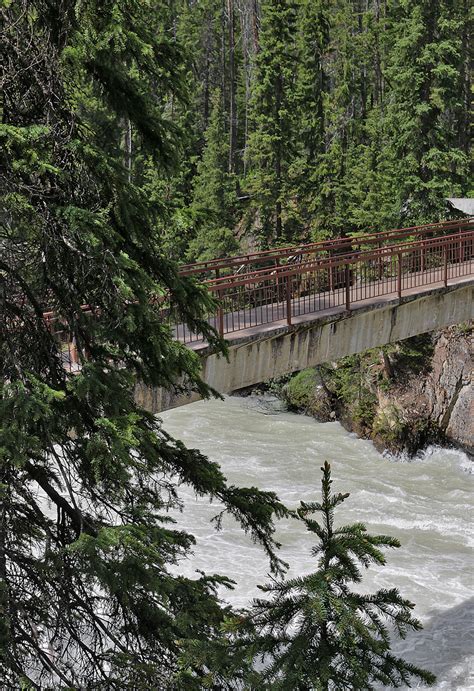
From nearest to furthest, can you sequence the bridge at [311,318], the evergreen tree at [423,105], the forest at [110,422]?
the forest at [110,422]
the bridge at [311,318]
the evergreen tree at [423,105]

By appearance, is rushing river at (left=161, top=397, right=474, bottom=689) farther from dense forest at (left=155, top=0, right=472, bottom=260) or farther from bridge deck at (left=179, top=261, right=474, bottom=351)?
dense forest at (left=155, top=0, right=472, bottom=260)

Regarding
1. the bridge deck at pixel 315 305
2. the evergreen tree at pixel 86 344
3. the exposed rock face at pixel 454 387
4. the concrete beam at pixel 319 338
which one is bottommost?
the exposed rock face at pixel 454 387

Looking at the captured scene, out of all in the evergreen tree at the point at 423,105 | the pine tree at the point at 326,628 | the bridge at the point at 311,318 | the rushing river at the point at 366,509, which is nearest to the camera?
the pine tree at the point at 326,628

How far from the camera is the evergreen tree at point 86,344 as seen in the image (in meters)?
5.80

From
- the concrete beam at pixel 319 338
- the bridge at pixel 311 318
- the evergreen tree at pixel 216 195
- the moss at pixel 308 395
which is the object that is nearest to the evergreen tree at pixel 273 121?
the evergreen tree at pixel 216 195

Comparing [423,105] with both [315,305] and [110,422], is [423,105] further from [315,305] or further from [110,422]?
[110,422]

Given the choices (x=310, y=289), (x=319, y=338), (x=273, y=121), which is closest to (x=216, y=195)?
(x=273, y=121)

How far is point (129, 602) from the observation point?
6.21 meters

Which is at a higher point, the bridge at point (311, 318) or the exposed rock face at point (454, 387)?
the bridge at point (311, 318)

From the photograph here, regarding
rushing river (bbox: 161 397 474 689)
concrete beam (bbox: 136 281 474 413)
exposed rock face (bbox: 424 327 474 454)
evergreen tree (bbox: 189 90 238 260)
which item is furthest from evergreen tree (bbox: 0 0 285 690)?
evergreen tree (bbox: 189 90 238 260)

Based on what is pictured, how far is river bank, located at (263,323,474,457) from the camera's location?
21.7 metres

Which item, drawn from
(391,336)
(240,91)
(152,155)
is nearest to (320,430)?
(391,336)

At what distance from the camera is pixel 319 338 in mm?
14539

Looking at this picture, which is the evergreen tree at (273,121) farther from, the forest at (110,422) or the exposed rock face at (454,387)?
the forest at (110,422)
